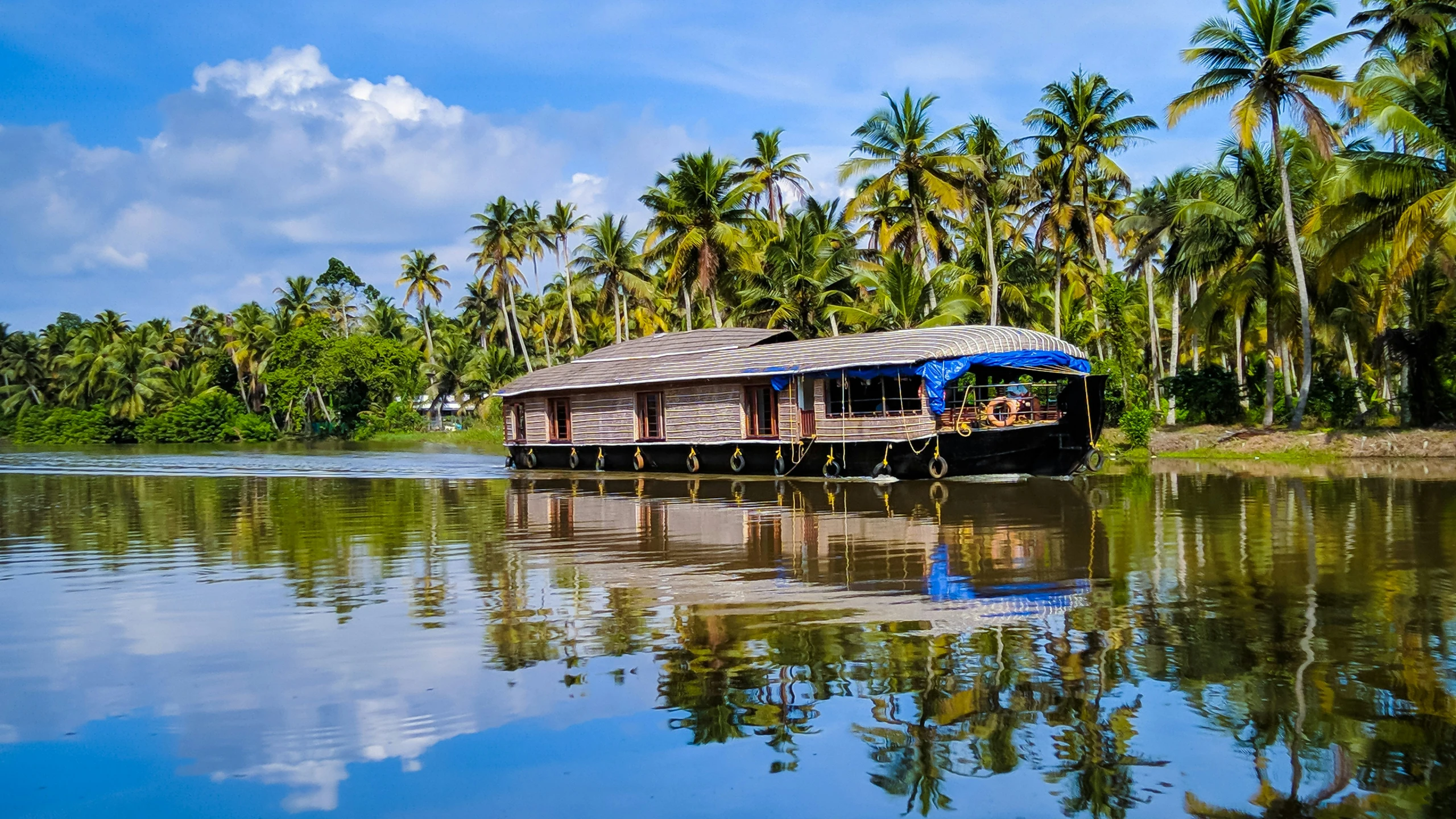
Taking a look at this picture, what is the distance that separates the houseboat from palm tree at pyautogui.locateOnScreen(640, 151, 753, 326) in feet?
20.5

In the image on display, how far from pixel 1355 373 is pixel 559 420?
29478 mm

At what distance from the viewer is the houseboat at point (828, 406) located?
21.3 metres

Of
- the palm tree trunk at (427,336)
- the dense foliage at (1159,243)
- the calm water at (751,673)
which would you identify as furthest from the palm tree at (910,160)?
the palm tree trunk at (427,336)

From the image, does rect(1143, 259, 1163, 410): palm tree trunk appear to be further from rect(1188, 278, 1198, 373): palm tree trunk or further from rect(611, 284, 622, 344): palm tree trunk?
rect(611, 284, 622, 344): palm tree trunk

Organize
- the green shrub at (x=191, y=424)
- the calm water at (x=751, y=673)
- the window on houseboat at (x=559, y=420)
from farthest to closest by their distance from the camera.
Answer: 1. the green shrub at (x=191, y=424)
2. the window on houseboat at (x=559, y=420)
3. the calm water at (x=751, y=673)

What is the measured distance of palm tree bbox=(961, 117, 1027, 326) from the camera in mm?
32000

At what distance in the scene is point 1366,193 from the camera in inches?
898

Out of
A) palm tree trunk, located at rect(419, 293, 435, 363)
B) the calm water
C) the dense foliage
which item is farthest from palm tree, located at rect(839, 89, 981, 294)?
palm tree trunk, located at rect(419, 293, 435, 363)

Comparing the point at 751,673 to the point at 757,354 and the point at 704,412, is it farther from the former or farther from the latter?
the point at 704,412

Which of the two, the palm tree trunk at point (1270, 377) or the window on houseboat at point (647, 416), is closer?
the window on houseboat at point (647, 416)

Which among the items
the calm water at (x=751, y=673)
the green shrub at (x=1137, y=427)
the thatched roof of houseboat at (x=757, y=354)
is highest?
the thatched roof of houseboat at (x=757, y=354)

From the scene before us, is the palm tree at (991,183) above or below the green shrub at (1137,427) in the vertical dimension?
above

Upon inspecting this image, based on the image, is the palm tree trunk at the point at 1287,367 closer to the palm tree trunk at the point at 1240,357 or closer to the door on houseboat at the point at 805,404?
the palm tree trunk at the point at 1240,357

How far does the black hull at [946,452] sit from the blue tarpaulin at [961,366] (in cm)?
83
